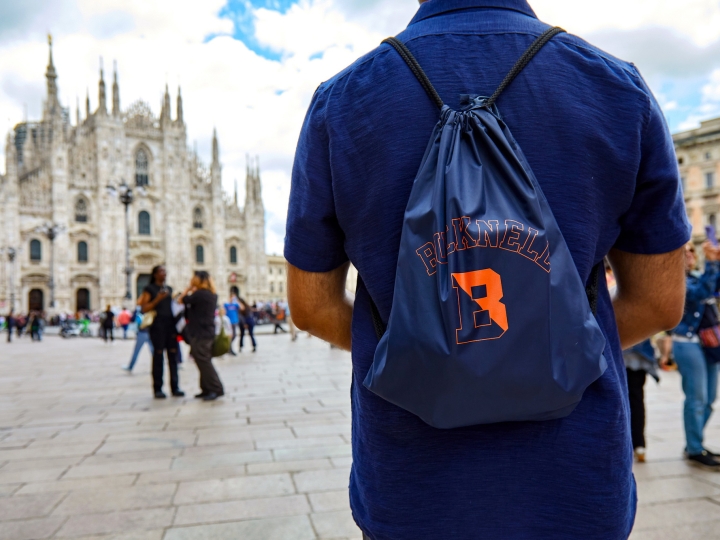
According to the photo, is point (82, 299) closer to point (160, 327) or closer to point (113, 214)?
point (113, 214)

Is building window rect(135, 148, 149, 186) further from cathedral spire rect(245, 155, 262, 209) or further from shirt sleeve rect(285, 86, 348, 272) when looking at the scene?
shirt sleeve rect(285, 86, 348, 272)

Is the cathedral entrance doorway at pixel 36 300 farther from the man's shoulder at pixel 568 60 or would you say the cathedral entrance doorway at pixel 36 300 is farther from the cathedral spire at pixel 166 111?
the man's shoulder at pixel 568 60

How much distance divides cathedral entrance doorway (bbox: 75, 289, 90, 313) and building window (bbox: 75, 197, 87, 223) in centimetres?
508

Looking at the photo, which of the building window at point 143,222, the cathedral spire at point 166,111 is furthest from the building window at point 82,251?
the cathedral spire at point 166,111

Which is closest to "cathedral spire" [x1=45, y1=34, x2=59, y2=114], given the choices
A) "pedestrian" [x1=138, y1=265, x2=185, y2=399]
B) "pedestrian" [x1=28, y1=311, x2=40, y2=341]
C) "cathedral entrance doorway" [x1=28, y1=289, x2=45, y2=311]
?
"cathedral entrance doorway" [x1=28, y1=289, x2=45, y2=311]

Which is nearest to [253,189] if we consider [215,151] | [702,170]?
[215,151]

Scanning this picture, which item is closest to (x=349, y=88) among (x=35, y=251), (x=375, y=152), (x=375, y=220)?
(x=375, y=152)

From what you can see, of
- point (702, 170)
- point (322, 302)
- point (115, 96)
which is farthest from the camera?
point (115, 96)

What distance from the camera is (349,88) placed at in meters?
1.04

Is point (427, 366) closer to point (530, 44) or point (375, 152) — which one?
point (375, 152)

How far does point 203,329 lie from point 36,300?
37285 millimetres

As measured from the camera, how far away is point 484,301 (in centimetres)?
82

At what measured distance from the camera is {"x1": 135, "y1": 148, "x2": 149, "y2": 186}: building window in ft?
141

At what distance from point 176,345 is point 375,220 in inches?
273
